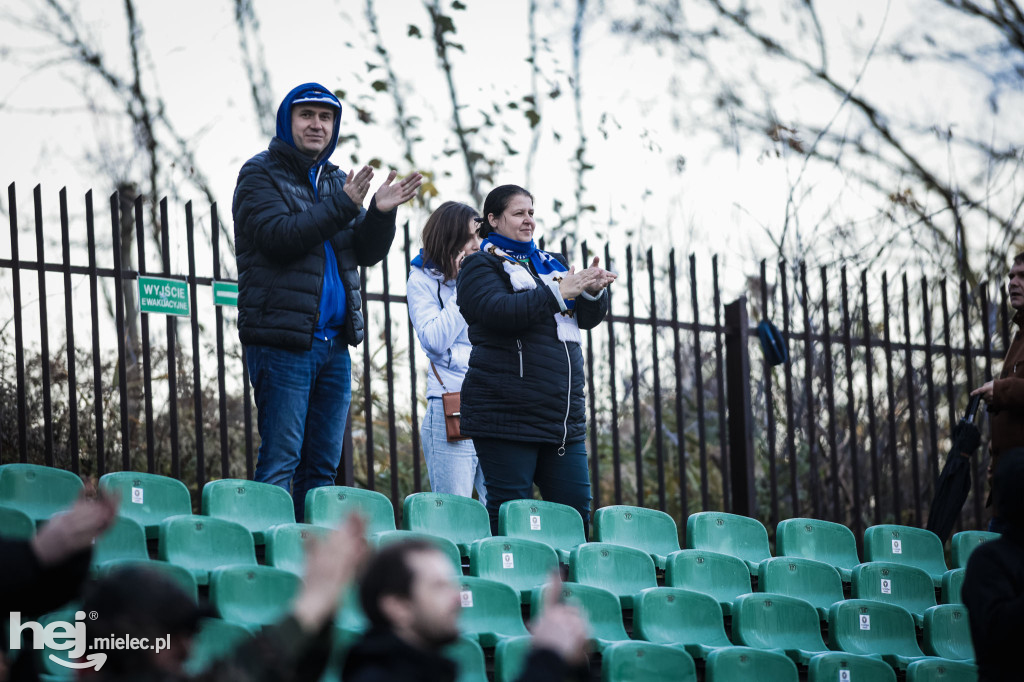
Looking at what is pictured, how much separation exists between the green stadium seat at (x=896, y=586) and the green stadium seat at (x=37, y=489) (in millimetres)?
3045

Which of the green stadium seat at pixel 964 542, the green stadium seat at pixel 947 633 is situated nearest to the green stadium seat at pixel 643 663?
the green stadium seat at pixel 947 633

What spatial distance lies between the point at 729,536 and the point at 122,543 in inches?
106

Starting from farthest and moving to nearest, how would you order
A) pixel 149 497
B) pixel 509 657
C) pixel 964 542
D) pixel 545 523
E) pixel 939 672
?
1. pixel 964 542
2. pixel 545 523
3. pixel 149 497
4. pixel 939 672
5. pixel 509 657

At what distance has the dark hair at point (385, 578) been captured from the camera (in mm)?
2109

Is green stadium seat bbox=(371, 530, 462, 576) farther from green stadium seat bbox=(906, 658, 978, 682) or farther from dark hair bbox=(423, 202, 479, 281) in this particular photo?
green stadium seat bbox=(906, 658, 978, 682)

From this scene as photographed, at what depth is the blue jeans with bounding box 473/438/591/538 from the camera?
4312 millimetres

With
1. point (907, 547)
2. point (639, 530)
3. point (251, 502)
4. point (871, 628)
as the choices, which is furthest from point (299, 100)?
point (907, 547)

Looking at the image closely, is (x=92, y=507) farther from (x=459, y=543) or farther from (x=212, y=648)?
(x=459, y=543)

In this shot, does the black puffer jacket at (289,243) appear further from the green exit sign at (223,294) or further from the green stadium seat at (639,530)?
the green stadium seat at (639,530)

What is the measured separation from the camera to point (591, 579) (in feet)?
13.6

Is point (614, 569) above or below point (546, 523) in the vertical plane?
below

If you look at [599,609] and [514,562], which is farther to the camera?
[514,562]

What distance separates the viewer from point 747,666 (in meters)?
3.52

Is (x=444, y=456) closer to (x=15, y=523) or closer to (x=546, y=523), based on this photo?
(x=546, y=523)
